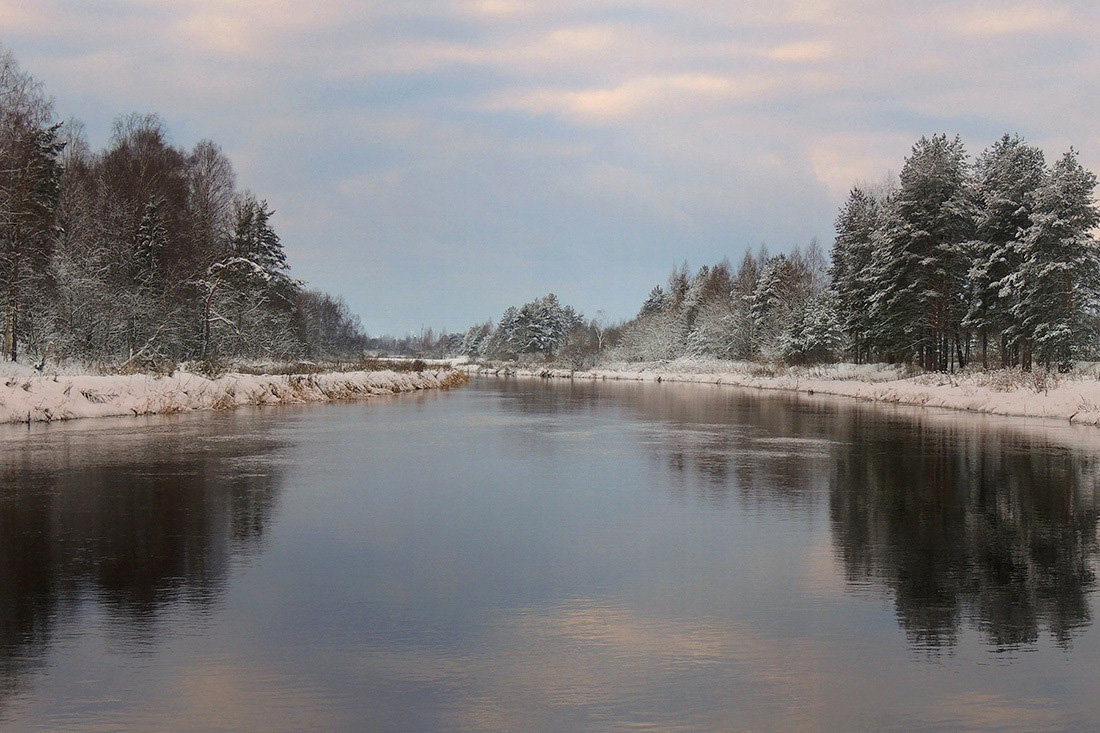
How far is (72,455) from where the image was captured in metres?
15.5

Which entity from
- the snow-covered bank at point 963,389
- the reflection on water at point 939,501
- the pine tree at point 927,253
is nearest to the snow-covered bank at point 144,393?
the reflection on water at point 939,501

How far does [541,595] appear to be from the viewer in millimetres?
6922

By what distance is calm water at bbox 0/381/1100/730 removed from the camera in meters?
4.73

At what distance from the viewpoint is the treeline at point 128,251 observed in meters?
35.7

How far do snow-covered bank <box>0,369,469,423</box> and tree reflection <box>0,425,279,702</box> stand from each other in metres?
6.54

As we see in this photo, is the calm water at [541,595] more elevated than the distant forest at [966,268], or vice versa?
the distant forest at [966,268]

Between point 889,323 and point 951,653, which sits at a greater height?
point 889,323

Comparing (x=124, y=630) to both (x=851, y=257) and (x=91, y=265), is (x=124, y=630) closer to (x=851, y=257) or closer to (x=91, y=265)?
(x=91, y=265)

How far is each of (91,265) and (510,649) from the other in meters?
41.8

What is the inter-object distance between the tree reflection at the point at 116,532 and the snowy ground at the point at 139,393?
658cm

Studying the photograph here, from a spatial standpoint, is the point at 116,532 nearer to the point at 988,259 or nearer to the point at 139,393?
the point at 139,393

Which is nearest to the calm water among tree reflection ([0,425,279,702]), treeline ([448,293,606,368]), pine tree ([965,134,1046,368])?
tree reflection ([0,425,279,702])

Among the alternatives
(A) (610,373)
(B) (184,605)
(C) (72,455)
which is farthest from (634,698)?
(A) (610,373)

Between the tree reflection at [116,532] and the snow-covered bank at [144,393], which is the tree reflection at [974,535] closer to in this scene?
the tree reflection at [116,532]
